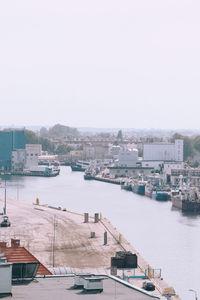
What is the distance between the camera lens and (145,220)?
2569 cm

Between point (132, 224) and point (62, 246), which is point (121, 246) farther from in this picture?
point (132, 224)

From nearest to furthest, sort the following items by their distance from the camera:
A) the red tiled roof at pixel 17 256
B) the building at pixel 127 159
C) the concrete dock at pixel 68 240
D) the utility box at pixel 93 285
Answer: the utility box at pixel 93 285
the red tiled roof at pixel 17 256
the concrete dock at pixel 68 240
the building at pixel 127 159

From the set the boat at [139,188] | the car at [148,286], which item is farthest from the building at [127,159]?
the car at [148,286]

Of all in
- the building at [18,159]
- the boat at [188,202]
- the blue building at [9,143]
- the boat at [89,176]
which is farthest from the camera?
the blue building at [9,143]

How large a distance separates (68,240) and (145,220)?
267 inches

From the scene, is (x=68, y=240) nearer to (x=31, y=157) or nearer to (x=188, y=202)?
(x=188, y=202)

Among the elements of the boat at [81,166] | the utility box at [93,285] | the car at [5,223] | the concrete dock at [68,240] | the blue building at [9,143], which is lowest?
the concrete dock at [68,240]

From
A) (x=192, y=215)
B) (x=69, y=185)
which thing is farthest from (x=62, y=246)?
(x=69, y=185)

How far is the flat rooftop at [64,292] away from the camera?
5.86 metres

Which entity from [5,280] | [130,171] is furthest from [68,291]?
[130,171]

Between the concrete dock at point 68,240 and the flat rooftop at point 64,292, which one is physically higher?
the flat rooftop at point 64,292

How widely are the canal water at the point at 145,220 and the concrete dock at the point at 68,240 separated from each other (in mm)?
486

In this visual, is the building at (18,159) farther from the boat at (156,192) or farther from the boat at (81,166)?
the boat at (156,192)

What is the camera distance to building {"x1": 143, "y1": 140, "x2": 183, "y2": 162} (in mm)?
58281
